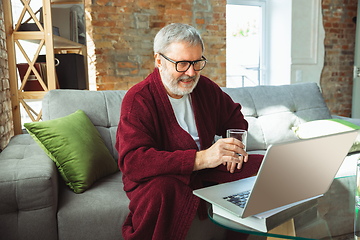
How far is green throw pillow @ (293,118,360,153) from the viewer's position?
2156 millimetres

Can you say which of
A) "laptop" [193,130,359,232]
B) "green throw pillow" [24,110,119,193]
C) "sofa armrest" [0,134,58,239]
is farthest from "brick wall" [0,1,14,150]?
"laptop" [193,130,359,232]

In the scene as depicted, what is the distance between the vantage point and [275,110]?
7.97 feet

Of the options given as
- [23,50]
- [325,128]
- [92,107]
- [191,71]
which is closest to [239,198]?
[191,71]

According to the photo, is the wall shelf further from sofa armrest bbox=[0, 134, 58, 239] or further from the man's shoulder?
the man's shoulder

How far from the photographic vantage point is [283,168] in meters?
0.79

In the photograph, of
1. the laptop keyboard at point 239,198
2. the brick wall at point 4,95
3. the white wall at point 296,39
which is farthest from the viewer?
the white wall at point 296,39

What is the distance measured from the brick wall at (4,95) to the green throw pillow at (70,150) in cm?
75

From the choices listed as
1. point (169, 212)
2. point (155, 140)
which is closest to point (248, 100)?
point (155, 140)

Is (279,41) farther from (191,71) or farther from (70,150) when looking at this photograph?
(70,150)

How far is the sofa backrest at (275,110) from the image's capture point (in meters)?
2.33

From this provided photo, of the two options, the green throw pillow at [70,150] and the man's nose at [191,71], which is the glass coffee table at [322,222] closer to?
the man's nose at [191,71]

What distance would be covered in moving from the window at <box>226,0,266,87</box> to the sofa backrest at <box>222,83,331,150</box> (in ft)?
5.66

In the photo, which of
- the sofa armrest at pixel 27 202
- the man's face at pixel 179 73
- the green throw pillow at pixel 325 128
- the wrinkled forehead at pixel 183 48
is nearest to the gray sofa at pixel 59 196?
the sofa armrest at pixel 27 202

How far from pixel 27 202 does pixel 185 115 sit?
0.82m
